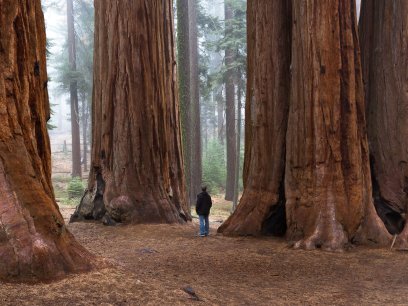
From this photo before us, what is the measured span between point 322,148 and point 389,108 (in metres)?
2.06

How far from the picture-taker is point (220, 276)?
6.46 m

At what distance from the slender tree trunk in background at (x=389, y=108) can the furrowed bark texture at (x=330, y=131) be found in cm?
87

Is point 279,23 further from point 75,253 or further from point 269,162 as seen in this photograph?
point 75,253

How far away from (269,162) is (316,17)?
2.98 metres

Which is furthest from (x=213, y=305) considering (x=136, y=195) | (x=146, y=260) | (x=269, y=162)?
(x=136, y=195)

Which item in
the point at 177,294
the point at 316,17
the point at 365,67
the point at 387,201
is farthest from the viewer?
the point at 365,67

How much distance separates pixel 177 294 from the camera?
4.68m

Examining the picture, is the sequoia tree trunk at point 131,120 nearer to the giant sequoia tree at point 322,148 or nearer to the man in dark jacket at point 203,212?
the man in dark jacket at point 203,212

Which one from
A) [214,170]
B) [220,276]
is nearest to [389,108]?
[220,276]

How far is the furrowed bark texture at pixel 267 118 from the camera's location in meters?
9.69

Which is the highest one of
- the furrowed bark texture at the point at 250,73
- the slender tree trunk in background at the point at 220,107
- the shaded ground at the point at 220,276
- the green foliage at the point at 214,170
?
the slender tree trunk in background at the point at 220,107

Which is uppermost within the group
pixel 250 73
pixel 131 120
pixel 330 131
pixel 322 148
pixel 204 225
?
pixel 250 73

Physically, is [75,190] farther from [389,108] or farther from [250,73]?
[389,108]

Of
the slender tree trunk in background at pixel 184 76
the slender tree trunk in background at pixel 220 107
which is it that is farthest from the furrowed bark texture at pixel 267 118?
the slender tree trunk in background at pixel 220 107
